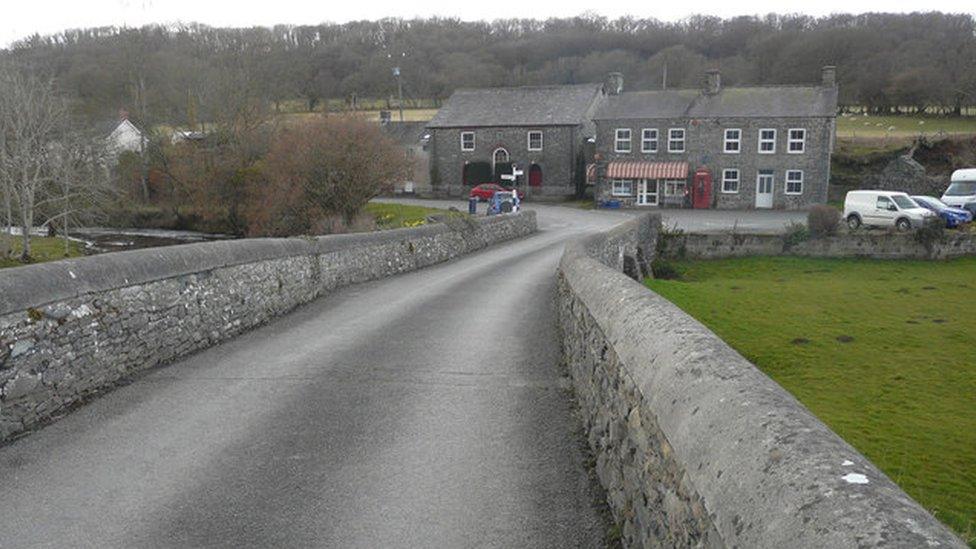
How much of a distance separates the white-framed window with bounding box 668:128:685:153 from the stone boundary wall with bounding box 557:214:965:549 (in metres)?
45.8

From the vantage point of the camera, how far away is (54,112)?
37.2 metres

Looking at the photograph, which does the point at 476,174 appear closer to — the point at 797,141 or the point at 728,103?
the point at 728,103

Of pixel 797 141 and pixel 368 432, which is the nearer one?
pixel 368 432

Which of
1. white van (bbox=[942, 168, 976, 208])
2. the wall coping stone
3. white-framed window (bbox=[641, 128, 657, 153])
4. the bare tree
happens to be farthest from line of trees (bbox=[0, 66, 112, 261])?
white van (bbox=[942, 168, 976, 208])

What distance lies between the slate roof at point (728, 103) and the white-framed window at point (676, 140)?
0.98m

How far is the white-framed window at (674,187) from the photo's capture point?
165 feet

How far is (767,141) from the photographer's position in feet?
158

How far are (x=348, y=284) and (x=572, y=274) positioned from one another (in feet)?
25.4

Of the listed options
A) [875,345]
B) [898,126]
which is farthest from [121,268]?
[898,126]

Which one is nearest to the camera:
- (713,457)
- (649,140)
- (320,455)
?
(713,457)

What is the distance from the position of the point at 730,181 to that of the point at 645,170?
5484 mm

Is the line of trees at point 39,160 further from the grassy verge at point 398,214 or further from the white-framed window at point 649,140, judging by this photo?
the white-framed window at point 649,140

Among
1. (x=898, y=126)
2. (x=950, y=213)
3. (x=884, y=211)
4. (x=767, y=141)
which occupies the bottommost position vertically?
(x=950, y=213)

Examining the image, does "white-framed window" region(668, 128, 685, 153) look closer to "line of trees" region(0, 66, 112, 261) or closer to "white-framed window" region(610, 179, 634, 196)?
"white-framed window" region(610, 179, 634, 196)
